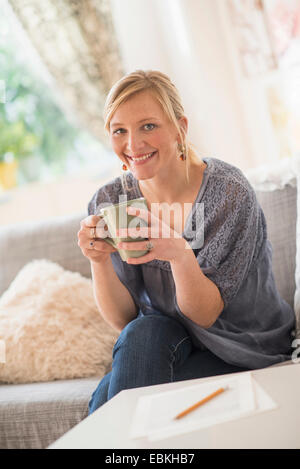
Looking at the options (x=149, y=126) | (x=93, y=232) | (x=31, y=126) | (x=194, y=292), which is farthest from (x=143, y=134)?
(x=31, y=126)

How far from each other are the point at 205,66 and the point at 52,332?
217 centimetres

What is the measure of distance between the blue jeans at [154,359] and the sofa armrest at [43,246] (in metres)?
0.71

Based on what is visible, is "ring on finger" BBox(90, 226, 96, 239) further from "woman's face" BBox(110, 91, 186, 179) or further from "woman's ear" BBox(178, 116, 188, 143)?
"woman's ear" BBox(178, 116, 188, 143)

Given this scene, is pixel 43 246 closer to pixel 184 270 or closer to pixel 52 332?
pixel 52 332

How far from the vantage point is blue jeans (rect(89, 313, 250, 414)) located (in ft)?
4.00

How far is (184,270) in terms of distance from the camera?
4.14 ft

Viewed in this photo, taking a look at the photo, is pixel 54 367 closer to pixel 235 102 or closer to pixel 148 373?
pixel 148 373

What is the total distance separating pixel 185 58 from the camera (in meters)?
3.45

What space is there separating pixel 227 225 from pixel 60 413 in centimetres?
70

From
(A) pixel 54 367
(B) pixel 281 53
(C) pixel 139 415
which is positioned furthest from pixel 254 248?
(B) pixel 281 53

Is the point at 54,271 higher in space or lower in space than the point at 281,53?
lower

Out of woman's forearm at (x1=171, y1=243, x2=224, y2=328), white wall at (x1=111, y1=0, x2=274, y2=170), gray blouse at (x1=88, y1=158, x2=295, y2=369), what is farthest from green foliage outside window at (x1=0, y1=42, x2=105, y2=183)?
woman's forearm at (x1=171, y1=243, x2=224, y2=328)

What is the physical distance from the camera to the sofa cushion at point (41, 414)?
1512 millimetres

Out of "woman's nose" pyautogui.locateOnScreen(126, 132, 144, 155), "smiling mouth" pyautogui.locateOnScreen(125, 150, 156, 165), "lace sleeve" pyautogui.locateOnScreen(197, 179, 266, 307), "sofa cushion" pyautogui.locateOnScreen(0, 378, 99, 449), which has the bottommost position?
"sofa cushion" pyautogui.locateOnScreen(0, 378, 99, 449)
